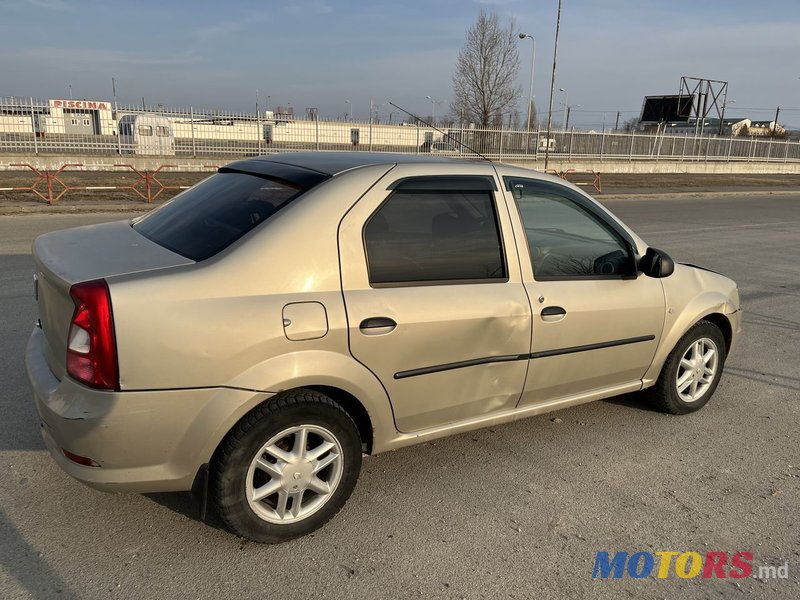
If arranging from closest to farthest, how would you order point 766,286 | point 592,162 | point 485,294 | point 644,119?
point 485,294, point 766,286, point 592,162, point 644,119

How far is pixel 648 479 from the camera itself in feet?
11.3

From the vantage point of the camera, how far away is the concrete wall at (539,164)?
21953 mm

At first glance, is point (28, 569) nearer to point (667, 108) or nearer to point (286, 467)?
point (286, 467)

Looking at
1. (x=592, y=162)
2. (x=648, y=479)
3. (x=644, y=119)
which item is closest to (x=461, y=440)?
(x=648, y=479)

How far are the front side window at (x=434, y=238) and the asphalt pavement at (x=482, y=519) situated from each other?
1.15 metres

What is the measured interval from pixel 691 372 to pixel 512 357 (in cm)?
175

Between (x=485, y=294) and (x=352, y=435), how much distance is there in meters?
0.97

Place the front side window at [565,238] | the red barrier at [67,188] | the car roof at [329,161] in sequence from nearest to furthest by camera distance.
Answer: the car roof at [329,161] → the front side window at [565,238] → the red barrier at [67,188]

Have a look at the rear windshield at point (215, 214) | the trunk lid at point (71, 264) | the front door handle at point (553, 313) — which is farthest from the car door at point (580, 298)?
the trunk lid at point (71, 264)

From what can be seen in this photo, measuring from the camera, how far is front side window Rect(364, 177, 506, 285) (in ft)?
9.53

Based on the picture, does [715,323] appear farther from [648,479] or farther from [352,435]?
[352,435]

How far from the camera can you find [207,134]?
24422 mm

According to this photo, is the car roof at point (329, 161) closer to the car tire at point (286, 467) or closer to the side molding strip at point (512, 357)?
the side molding strip at point (512, 357)

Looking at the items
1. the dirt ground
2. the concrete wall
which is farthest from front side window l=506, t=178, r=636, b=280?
the concrete wall
